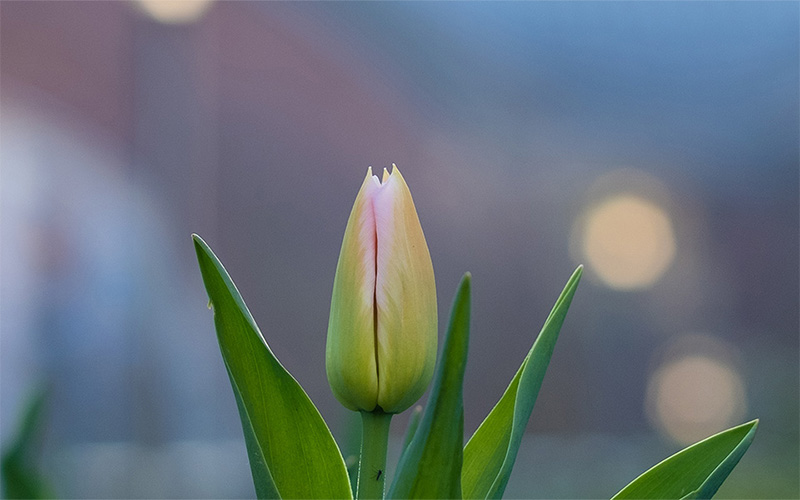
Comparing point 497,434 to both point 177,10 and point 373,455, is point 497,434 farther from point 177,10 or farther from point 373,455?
point 177,10

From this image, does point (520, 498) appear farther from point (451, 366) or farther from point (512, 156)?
point (451, 366)

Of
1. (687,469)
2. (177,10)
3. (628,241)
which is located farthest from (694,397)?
(687,469)

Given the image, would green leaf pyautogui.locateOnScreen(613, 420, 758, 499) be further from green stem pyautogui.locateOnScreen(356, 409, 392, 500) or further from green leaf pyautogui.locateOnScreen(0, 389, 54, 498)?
green leaf pyautogui.locateOnScreen(0, 389, 54, 498)

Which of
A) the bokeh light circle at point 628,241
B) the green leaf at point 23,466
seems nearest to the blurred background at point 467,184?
the bokeh light circle at point 628,241

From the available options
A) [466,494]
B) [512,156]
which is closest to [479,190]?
[512,156]

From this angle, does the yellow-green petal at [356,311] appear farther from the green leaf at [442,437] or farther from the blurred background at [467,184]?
the blurred background at [467,184]
